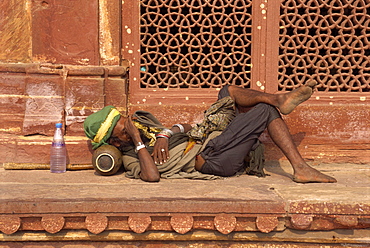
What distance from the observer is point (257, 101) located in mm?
3756

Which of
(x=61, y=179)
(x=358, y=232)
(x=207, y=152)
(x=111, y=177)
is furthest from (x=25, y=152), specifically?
(x=358, y=232)

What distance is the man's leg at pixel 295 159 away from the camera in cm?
347

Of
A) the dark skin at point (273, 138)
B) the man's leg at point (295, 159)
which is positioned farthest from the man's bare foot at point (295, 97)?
the man's leg at point (295, 159)

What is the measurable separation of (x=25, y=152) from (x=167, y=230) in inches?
76.2

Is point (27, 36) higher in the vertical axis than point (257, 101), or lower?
higher

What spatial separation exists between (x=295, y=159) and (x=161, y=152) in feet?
4.14

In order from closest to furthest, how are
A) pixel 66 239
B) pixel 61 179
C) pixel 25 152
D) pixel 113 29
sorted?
pixel 66 239 < pixel 61 179 < pixel 25 152 < pixel 113 29

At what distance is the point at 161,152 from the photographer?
3713 millimetres

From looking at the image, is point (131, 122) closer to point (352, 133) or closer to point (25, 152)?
point (25, 152)

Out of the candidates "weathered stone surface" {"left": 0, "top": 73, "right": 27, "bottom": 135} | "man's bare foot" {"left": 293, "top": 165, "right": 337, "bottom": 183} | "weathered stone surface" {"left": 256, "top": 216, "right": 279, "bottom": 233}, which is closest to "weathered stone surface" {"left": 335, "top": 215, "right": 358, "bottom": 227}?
"weathered stone surface" {"left": 256, "top": 216, "right": 279, "bottom": 233}

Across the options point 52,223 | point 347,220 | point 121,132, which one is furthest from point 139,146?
point 347,220

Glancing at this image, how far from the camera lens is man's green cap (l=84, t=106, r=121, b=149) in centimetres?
374

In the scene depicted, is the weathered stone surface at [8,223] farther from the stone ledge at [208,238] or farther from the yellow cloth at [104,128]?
the yellow cloth at [104,128]

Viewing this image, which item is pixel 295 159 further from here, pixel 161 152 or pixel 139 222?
pixel 139 222
